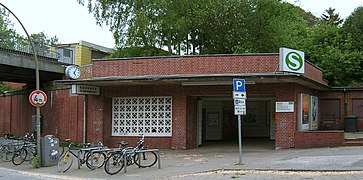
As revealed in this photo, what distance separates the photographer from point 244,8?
111ft

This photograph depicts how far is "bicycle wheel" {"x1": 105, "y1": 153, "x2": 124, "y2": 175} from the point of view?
14.9 metres

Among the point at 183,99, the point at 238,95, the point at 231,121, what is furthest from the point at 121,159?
the point at 231,121

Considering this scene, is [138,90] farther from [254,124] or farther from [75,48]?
[75,48]

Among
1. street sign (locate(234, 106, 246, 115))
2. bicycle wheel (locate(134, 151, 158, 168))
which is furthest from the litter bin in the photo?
street sign (locate(234, 106, 246, 115))

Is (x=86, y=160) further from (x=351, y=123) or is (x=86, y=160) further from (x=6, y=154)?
(x=351, y=123)

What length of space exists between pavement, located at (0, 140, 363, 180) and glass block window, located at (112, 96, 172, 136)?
3558 mm

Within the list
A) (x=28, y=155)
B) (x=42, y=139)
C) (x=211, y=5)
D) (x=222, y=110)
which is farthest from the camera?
(x=211, y=5)

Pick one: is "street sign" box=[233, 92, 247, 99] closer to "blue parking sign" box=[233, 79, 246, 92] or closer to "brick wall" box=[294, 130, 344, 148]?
"blue parking sign" box=[233, 79, 246, 92]

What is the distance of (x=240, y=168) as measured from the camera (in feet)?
47.9

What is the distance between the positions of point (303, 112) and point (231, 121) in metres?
7.26

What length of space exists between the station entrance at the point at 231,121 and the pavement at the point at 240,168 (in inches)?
297

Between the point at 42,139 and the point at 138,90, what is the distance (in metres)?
7.04

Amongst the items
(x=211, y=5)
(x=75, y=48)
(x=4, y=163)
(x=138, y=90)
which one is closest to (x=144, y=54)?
(x=211, y=5)

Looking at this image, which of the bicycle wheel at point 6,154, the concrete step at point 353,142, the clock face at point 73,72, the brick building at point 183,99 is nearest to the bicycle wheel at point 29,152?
the bicycle wheel at point 6,154
